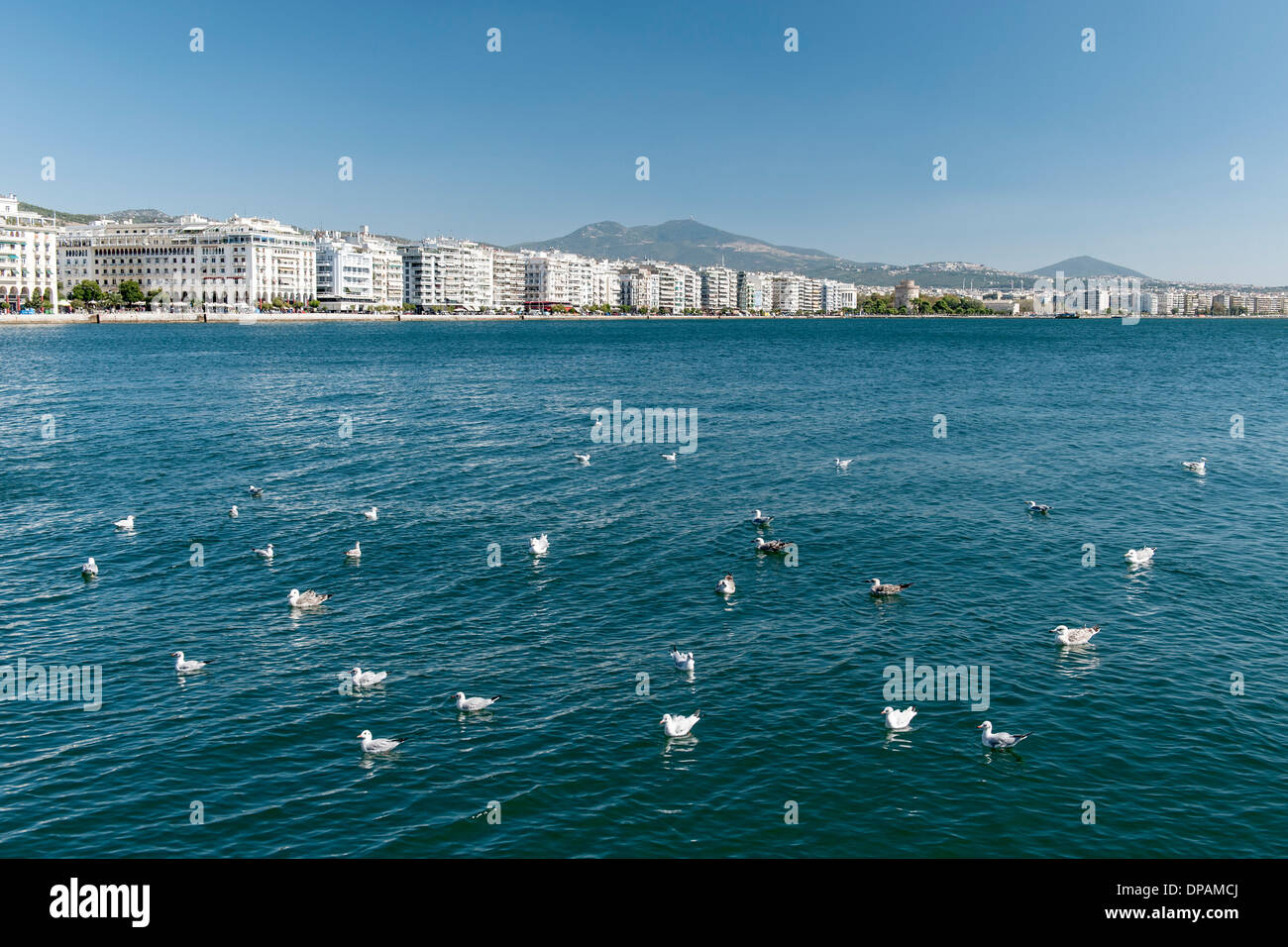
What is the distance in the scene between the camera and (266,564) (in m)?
27.2

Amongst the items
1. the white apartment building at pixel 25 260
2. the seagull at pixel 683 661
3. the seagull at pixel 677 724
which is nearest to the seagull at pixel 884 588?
the seagull at pixel 683 661

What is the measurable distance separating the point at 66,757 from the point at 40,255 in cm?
21135

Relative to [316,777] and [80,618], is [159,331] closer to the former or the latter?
[80,618]

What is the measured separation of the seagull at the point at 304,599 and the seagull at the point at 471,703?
7.43 meters

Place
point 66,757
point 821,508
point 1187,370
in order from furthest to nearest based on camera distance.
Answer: point 1187,370 → point 821,508 → point 66,757

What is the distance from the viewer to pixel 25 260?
184 meters

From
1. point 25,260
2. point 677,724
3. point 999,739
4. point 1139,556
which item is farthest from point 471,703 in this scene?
point 25,260

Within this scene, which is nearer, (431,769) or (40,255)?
(431,769)

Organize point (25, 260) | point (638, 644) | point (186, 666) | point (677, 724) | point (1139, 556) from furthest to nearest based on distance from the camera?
point (25, 260), point (1139, 556), point (638, 644), point (186, 666), point (677, 724)

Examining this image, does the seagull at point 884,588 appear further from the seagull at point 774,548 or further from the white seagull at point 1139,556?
the white seagull at point 1139,556

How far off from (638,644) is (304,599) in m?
8.82

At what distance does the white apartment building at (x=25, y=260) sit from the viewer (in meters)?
180

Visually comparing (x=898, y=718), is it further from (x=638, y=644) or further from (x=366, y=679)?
(x=366, y=679)
